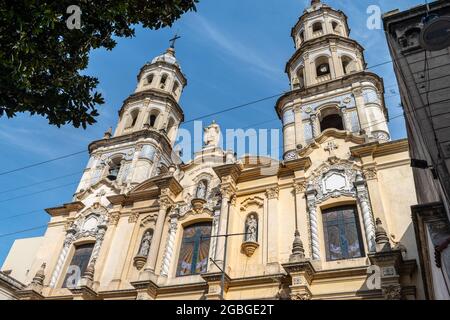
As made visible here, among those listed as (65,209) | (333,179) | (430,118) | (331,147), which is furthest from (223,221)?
(65,209)

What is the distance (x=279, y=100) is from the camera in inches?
847

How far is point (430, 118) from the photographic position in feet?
25.8

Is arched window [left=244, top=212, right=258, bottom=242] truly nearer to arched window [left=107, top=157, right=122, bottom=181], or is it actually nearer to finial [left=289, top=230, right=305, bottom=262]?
finial [left=289, top=230, right=305, bottom=262]

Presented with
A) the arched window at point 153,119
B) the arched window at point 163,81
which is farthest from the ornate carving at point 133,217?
the arched window at point 163,81

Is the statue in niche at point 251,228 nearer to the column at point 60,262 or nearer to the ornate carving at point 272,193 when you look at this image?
the ornate carving at point 272,193

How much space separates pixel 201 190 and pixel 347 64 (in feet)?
37.7

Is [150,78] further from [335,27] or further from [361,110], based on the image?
[361,110]

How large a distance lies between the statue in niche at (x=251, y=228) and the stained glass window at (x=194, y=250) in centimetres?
185

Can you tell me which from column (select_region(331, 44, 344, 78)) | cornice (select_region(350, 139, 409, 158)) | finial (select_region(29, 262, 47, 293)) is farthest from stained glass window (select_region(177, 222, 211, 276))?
column (select_region(331, 44, 344, 78))

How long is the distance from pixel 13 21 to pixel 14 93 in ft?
4.11
